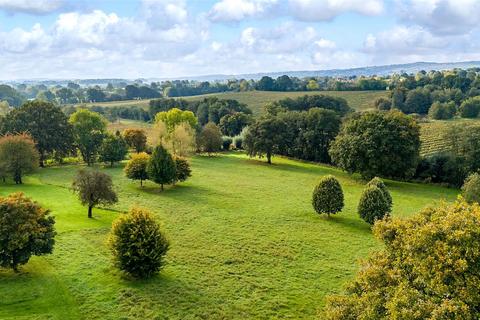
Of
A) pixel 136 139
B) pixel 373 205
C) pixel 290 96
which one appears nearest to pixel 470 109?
pixel 290 96

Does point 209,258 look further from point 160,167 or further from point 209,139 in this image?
point 209,139

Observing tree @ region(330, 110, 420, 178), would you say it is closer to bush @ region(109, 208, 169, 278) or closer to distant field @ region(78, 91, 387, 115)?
bush @ region(109, 208, 169, 278)

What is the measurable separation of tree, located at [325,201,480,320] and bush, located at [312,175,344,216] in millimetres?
23748

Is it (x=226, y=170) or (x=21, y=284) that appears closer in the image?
(x=21, y=284)

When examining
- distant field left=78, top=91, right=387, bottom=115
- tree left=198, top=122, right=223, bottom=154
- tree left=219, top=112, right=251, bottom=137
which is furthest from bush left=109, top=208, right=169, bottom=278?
distant field left=78, top=91, right=387, bottom=115

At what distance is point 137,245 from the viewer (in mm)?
26812

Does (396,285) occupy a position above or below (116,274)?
above

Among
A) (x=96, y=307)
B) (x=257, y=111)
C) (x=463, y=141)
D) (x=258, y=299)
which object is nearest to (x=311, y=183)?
(x=463, y=141)

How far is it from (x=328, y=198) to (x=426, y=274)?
26.5 m

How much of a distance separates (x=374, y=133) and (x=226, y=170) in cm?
2346

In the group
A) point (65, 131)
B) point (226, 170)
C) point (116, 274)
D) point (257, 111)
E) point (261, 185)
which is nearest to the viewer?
point (116, 274)

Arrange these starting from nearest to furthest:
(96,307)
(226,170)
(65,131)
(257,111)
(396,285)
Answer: (396,285) → (96,307) → (226,170) → (65,131) → (257,111)

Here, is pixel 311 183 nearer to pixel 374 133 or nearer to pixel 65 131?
pixel 374 133

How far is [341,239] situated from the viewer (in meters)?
35.6
